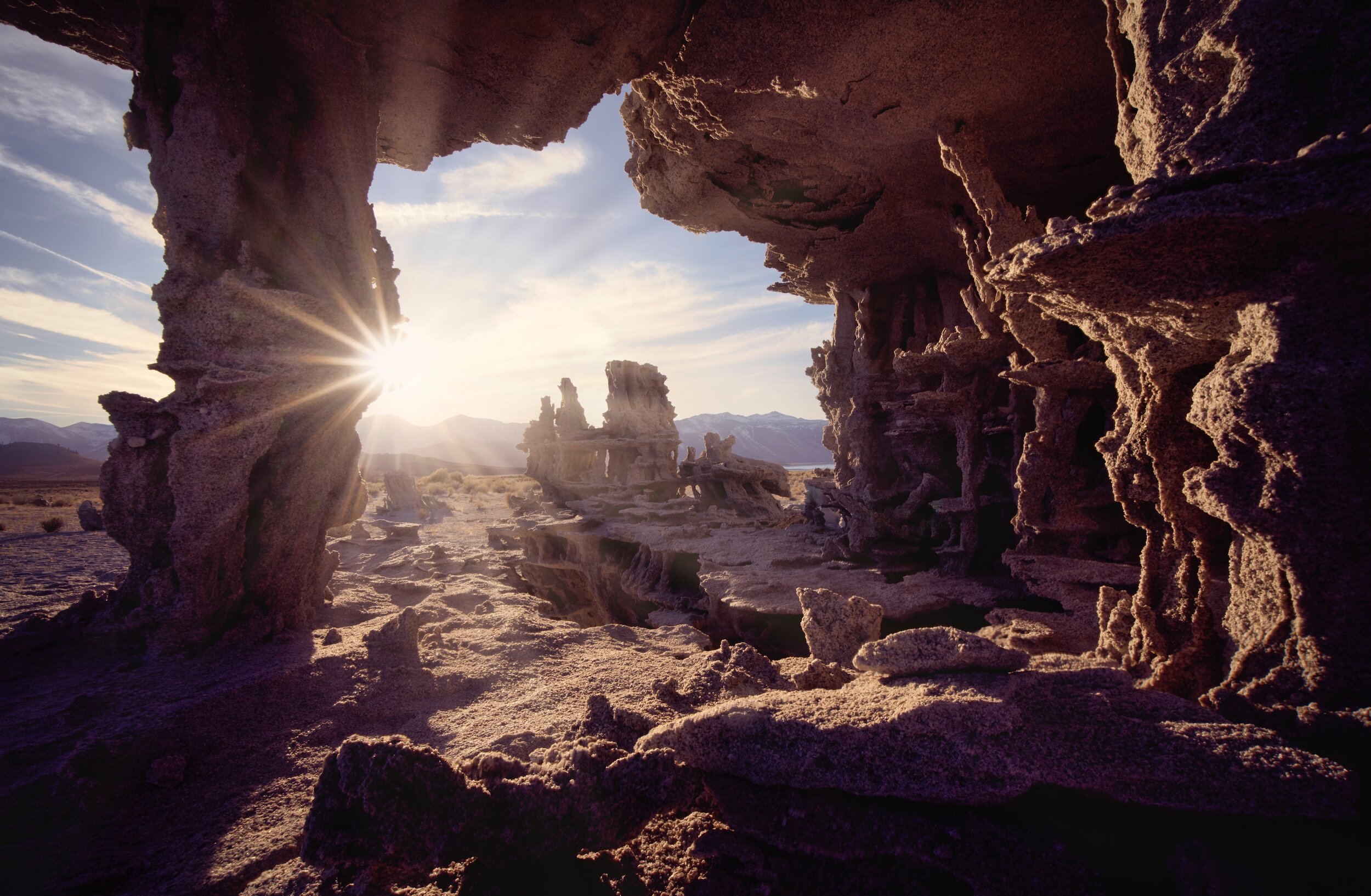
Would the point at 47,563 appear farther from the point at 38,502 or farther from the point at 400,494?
the point at 38,502

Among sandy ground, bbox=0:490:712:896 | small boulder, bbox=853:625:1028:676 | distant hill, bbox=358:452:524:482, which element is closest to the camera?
sandy ground, bbox=0:490:712:896

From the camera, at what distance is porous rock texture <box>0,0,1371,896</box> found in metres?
1.91

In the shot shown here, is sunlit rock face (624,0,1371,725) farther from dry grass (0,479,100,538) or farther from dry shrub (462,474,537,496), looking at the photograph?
dry shrub (462,474,537,496)

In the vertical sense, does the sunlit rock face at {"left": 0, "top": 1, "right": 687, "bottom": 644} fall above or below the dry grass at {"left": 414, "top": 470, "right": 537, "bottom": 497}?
above

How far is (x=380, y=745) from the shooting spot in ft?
6.18

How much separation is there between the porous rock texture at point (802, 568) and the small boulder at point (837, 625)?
0.94 feet

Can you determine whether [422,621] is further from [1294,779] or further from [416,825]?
[1294,779]

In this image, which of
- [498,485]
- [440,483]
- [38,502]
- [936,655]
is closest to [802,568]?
[936,655]

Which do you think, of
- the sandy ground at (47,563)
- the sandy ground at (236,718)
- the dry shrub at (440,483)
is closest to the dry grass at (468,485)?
the dry shrub at (440,483)

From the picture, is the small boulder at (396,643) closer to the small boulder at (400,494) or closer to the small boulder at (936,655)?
the small boulder at (936,655)

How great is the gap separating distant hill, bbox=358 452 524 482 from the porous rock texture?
40620mm

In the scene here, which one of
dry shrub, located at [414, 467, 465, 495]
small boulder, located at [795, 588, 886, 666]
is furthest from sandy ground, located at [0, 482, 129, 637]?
dry shrub, located at [414, 467, 465, 495]

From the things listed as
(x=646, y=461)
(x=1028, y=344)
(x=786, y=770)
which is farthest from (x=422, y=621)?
(x=646, y=461)

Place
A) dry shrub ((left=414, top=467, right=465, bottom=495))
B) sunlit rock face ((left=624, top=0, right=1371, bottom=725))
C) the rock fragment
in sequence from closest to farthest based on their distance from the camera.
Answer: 1. the rock fragment
2. sunlit rock face ((left=624, top=0, right=1371, bottom=725))
3. dry shrub ((left=414, top=467, right=465, bottom=495))
